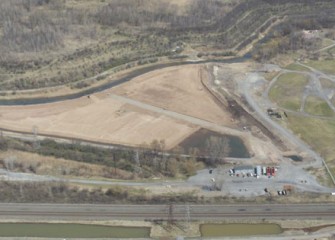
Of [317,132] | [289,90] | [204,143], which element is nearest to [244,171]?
[204,143]

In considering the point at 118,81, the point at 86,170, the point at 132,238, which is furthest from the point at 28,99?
the point at 132,238

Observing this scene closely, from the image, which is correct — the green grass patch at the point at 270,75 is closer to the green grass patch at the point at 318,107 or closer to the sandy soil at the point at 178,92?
the green grass patch at the point at 318,107

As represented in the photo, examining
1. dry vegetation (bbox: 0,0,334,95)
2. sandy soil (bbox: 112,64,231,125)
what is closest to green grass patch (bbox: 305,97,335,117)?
sandy soil (bbox: 112,64,231,125)

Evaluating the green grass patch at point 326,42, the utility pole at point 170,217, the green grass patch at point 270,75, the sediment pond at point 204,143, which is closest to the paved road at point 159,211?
the utility pole at point 170,217

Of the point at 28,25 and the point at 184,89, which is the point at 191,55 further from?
the point at 28,25

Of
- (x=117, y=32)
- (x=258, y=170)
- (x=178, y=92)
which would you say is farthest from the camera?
(x=117, y=32)

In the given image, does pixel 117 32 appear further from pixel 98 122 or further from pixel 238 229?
pixel 238 229
